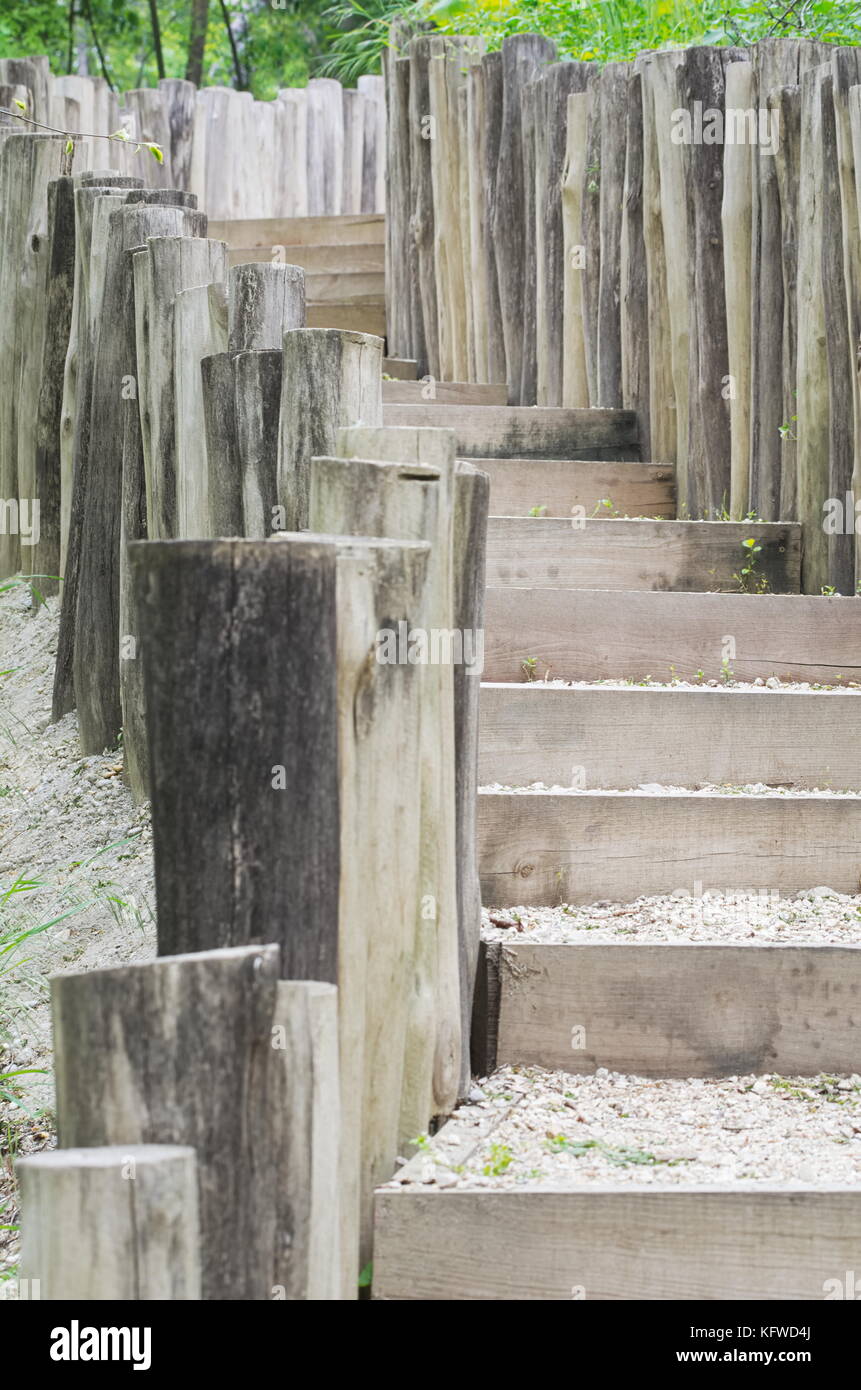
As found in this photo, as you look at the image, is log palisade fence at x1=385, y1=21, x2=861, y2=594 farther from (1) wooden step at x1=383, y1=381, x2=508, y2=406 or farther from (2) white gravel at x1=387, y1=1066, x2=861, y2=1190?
(2) white gravel at x1=387, y1=1066, x2=861, y2=1190

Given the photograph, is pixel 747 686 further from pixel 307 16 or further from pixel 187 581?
pixel 307 16

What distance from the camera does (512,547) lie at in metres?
3.45

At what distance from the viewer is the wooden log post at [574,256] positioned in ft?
14.1

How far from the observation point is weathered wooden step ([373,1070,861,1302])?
5.80ft

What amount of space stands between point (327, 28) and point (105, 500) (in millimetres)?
12248

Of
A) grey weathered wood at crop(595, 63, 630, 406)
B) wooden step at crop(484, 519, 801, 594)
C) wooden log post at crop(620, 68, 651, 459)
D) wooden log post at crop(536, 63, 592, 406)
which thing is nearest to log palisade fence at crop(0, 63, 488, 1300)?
wooden step at crop(484, 519, 801, 594)

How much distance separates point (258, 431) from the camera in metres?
2.74

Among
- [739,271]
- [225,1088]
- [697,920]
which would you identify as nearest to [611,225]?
[739,271]

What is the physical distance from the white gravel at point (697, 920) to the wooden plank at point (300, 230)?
15.6ft

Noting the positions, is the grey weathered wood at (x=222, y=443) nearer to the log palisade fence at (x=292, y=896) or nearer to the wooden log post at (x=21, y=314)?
the log palisade fence at (x=292, y=896)

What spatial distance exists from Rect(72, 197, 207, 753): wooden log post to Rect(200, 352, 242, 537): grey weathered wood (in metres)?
0.82

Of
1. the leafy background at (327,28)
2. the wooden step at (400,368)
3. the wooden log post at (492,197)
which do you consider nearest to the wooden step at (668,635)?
the wooden log post at (492,197)

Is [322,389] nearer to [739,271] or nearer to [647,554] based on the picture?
[647,554]

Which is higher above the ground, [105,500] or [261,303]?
[261,303]
